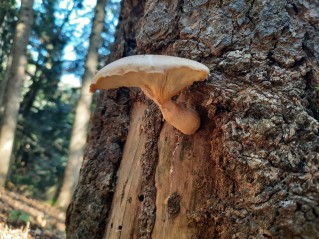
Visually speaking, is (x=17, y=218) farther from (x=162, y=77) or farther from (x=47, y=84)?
(x=47, y=84)

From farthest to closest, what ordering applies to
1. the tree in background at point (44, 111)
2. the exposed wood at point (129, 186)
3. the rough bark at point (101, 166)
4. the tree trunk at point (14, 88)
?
the tree in background at point (44, 111) < the tree trunk at point (14, 88) < the rough bark at point (101, 166) < the exposed wood at point (129, 186)

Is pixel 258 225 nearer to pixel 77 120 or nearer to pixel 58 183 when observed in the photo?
pixel 77 120

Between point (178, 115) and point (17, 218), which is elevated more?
point (178, 115)

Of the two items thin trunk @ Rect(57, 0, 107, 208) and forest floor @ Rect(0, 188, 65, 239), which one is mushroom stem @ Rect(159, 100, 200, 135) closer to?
forest floor @ Rect(0, 188, 65, 239)

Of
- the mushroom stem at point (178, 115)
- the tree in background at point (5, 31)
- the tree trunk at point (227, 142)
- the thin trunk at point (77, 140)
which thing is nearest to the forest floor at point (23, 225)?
the thin trunk at point (77, 140)

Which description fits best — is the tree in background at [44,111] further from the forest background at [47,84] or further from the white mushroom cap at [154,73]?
the white mushroom cap at [154,73]

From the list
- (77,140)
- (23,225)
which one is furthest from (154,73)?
(77,140)

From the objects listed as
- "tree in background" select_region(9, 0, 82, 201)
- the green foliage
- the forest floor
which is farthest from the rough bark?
"tree in background" select_region(9, 0, 82, 201)
